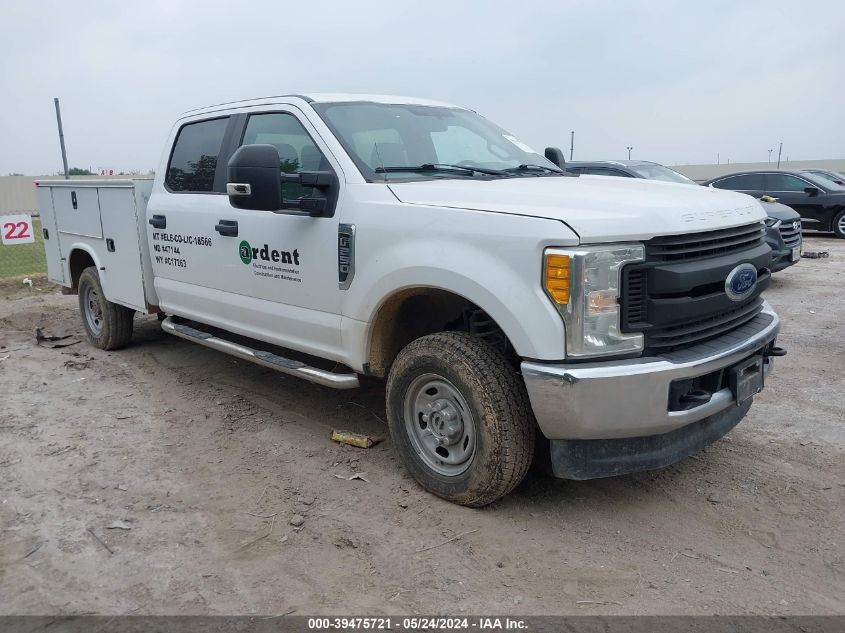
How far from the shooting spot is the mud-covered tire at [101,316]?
21.4 feet

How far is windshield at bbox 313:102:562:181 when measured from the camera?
4012 millimetres

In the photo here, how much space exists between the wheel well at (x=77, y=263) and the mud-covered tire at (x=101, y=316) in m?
0.16

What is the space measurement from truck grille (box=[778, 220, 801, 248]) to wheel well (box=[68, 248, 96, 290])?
8305 mm

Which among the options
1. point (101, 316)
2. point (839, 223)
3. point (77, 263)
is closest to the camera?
point (101, 316)

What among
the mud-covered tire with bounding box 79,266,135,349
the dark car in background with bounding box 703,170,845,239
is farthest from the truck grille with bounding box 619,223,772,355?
the dark car in background with bounding box 703,170,845,239

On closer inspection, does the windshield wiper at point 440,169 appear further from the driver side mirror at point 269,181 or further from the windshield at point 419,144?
the driver side mirror at point 269,181

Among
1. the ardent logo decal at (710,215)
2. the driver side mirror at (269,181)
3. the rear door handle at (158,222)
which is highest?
the driver side mirror at (269,181)

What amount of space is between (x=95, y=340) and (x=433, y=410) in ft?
15.3

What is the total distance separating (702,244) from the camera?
319 cm

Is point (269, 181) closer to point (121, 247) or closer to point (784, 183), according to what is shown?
point (121, 247)

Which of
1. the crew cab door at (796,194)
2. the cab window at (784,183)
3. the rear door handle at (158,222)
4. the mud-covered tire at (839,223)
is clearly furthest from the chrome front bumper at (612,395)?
the mud-covered tire at (839,223)

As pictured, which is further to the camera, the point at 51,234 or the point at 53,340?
the point at 53,340

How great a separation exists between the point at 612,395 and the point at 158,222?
391 cm

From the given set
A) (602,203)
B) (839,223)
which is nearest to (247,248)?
(602,203)
